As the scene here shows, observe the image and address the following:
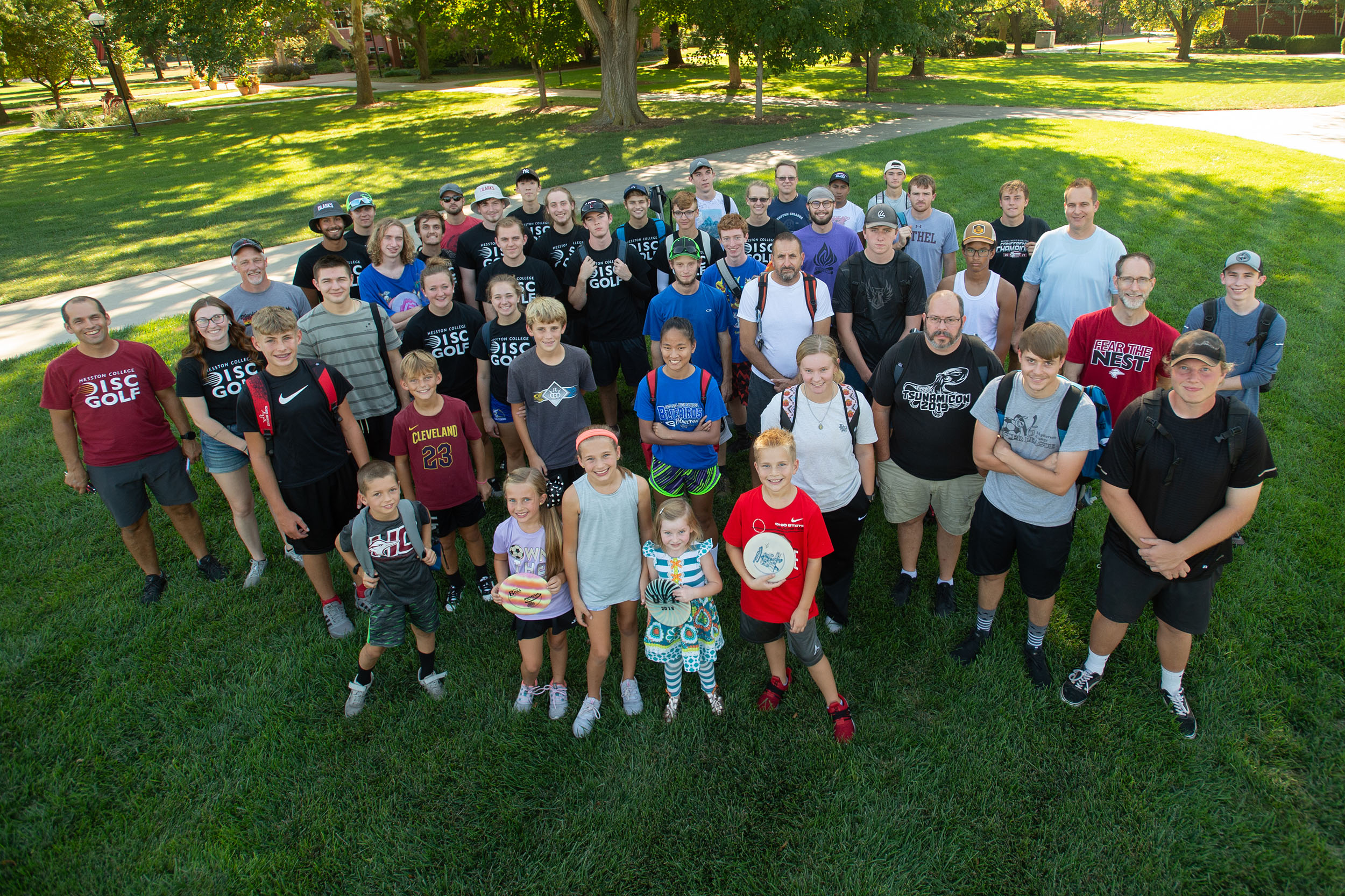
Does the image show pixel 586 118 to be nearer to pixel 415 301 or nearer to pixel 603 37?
pixel 603 37

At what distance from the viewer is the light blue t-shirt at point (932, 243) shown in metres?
6.96

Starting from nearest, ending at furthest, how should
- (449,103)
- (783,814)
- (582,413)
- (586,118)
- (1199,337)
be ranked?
(1199,337), (783,814), (582,413), (586,118), (449,103)

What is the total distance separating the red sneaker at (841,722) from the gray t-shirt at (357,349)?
3.79 m

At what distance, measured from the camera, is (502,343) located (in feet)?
18.3

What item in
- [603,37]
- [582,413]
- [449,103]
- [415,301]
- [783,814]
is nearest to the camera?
[783,814]

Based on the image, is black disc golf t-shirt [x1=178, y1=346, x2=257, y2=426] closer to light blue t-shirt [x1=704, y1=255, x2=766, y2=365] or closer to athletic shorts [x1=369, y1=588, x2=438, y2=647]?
athletic shorts [x1=369, y1=588, x2=438, y2=647]

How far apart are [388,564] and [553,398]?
1.53 m

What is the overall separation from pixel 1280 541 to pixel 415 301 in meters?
7.02

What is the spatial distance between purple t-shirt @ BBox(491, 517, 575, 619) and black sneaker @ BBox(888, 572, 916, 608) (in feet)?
7.62

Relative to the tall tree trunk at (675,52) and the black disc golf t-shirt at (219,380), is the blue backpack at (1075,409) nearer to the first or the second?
the black disc golf t-shirt at (219,380)

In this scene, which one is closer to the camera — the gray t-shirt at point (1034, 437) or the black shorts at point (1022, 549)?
the gray t-shirt at point (1034, 437)

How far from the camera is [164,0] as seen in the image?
26766 mm

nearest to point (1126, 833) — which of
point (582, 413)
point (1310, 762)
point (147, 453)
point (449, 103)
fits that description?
point (1310, 762)

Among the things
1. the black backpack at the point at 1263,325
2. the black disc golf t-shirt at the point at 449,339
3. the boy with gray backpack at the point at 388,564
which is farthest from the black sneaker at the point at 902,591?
the black disc golf t-shirt at the point at 449,339
